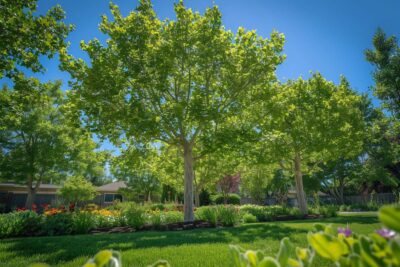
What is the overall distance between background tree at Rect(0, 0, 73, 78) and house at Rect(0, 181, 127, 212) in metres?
23.1

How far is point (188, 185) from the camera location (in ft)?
46.2

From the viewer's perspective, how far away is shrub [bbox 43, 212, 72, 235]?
33.0 ft

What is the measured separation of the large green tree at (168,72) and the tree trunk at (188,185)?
0.05 m

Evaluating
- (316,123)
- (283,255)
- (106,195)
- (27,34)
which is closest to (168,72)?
(27,34)

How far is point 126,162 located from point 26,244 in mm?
7840

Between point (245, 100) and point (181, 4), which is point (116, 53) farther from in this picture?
point (245, 100)

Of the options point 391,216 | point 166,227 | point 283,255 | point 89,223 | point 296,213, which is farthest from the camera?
point 296,213

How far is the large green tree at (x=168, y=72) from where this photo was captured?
41.2 ft

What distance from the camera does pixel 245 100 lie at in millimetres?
14328

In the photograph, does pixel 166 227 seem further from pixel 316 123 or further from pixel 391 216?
pixel 316 123

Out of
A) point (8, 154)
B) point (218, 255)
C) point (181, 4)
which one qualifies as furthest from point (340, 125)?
point (8, 154)

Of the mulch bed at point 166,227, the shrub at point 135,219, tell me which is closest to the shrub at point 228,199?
the mulch bed at point 166,227

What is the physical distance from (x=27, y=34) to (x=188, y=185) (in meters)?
9.55

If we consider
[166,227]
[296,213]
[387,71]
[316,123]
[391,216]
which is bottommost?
[166,227]
